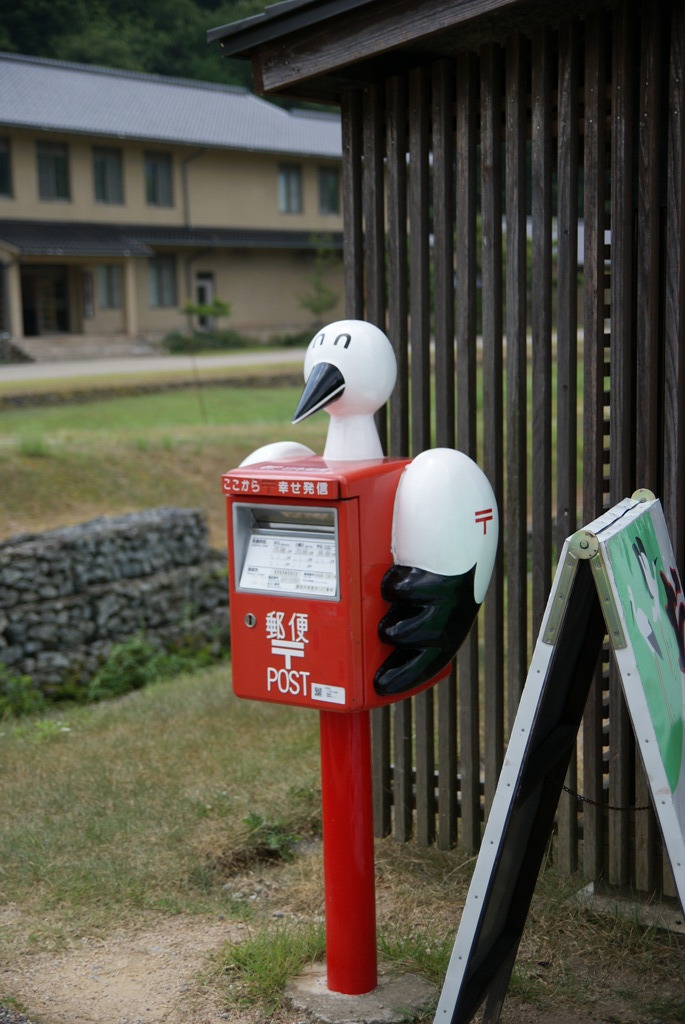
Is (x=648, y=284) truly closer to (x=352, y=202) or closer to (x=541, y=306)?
(x=541, y=306)

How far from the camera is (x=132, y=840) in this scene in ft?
14.8

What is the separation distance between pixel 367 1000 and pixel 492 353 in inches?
87.1

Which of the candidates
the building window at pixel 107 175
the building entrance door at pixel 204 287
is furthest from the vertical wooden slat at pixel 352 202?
the building entrance door at pixel 204 287

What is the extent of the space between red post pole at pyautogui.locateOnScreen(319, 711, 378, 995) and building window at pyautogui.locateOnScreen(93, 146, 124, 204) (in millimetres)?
32579

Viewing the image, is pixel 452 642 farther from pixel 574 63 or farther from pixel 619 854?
pixel 574 63

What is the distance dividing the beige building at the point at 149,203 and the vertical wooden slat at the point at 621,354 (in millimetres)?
28420

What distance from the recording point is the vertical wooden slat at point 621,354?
3547 millimetres

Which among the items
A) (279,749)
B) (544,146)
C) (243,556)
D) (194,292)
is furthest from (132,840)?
(194,292)

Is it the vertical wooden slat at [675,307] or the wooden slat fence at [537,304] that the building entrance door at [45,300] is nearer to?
the wooden slat fence at [537,304]

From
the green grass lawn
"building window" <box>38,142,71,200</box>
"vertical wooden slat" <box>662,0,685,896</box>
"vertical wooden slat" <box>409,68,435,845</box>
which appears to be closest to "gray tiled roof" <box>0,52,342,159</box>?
"building window" <box>38,142,71,200</box>

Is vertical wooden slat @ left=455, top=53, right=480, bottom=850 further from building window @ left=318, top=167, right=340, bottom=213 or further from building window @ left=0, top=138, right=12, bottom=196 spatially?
building window @ left=318, top=167, right=340, bottom=213

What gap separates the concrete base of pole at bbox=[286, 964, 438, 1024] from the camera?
10.5ft

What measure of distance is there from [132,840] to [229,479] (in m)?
1.97

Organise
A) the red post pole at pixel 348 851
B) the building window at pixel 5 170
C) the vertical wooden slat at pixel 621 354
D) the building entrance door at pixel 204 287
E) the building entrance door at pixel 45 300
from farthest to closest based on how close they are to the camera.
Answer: the building entrance door at pixel 204 287, the building entrance door at pixel 45 300, the building window at pixel 5 170, the vertical wooden slat at pixel 621 354, the red post pole at pixel 348 851
